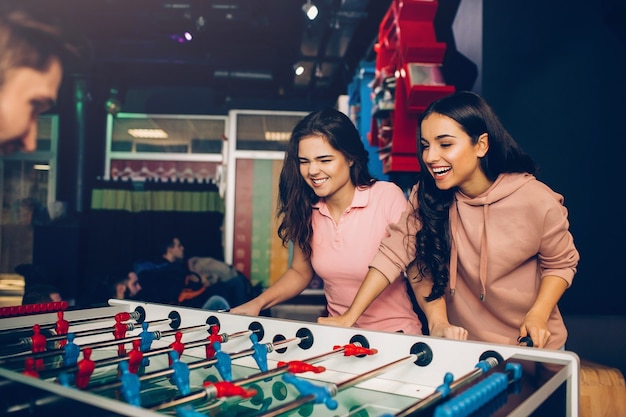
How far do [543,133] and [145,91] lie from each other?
705 centimetres

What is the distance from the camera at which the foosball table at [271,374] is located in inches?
37.8

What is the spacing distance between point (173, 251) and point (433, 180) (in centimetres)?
404

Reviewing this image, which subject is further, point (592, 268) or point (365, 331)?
point (592, 268)

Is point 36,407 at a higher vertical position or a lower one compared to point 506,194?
lower

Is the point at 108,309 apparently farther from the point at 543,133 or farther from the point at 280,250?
the point at 280,250

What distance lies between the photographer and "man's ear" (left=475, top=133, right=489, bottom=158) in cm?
179

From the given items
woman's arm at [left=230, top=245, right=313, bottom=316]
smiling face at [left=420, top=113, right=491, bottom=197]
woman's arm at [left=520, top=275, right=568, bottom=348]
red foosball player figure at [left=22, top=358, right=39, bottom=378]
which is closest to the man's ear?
smiling face at [left=420, top=113, right=491, bottom=197]

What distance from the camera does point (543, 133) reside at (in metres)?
2.73

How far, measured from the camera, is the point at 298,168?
90.4 inches

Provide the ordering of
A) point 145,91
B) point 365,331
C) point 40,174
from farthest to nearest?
point 145,91
point 40,174
point 365,331

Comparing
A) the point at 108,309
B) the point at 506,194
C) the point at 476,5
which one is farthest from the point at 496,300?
the point at 476,5

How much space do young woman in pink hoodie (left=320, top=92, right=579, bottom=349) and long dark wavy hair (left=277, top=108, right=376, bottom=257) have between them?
1.21 feet

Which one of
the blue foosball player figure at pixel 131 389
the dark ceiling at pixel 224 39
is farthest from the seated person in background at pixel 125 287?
→ the blue foosball player figure at pixel 131 389

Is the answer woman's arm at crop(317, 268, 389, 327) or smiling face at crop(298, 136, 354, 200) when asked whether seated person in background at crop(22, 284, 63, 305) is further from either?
woman's arm at crop(317, 268, 389, 327)
